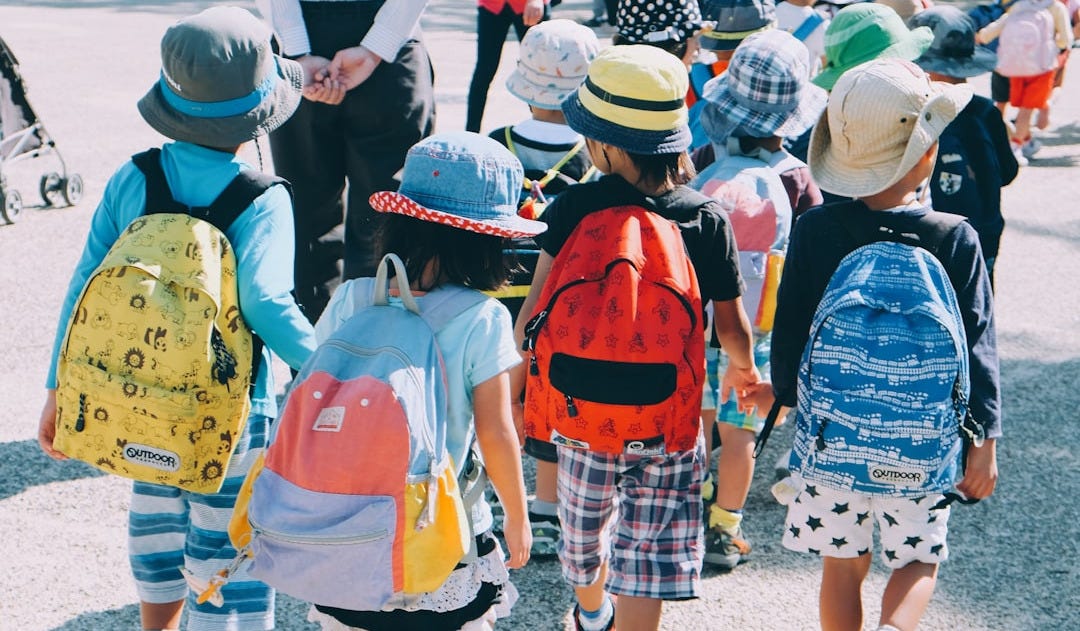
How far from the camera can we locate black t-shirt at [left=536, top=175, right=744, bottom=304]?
2928 mm

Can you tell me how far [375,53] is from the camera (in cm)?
435

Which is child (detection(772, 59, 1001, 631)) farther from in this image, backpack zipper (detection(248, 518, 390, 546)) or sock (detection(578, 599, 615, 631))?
backpack zipper (detection(248, 518, 390, 546))

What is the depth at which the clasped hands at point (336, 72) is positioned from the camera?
430cm

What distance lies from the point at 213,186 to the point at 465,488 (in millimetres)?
884

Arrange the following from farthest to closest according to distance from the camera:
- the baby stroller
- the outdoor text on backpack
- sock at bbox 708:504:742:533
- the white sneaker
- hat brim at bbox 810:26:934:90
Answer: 1. the white sneaker
2. the baby stroller
3. hat brim at bbox 810:26:934:90
4. sock at bbox 708:504:742:533
5. the outdoor text on backpack

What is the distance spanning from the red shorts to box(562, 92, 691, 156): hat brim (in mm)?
7263

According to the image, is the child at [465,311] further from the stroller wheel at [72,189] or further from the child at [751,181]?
the stroller wheel at [72,189]

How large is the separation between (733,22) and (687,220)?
2.10 metres

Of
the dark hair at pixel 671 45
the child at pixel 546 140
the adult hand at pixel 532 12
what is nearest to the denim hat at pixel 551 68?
the child at pixel 546 140

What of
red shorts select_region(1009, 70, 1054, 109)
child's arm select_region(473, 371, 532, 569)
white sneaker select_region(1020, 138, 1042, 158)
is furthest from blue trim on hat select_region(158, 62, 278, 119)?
white sneaker select_region(1020, 138, 1042, 158)

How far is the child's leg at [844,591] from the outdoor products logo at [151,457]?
157 centimetres

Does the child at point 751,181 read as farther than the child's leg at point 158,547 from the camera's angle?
Yes

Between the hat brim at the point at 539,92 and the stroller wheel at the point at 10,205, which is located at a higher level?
the hat brim at the point at 539,92

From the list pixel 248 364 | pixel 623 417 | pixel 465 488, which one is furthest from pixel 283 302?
pixel 623 417
